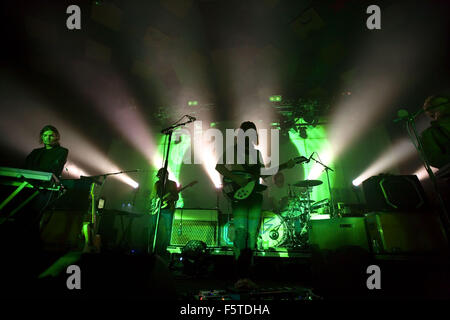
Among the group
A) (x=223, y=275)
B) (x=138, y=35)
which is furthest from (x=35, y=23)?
(x=223, y=275)

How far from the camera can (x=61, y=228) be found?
3.14 m

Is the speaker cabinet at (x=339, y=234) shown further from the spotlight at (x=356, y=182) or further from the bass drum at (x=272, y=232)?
the spotlight at (x=356, y=182)

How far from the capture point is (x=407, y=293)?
7.01ft

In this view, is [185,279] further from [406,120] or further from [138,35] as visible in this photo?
[138,35]

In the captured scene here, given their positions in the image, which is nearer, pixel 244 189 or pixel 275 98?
pixel 244 189

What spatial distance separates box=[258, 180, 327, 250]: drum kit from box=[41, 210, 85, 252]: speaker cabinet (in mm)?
4031

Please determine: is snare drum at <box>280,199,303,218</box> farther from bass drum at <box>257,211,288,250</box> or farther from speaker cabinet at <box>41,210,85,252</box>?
speaker cabinet at <box>41,210,85,252</box>

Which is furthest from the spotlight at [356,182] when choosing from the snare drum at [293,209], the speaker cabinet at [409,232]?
the speaker cabinet at [409,232]

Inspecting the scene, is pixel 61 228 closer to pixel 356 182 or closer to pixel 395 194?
pixel 395 194

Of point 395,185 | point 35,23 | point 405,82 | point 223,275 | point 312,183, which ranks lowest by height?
point 223,275

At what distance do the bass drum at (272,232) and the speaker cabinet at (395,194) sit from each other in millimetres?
2504

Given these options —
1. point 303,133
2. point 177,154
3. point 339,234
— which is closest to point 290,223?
point 339,234

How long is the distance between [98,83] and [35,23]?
1.95 m

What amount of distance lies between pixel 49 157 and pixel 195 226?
11.8 feet
